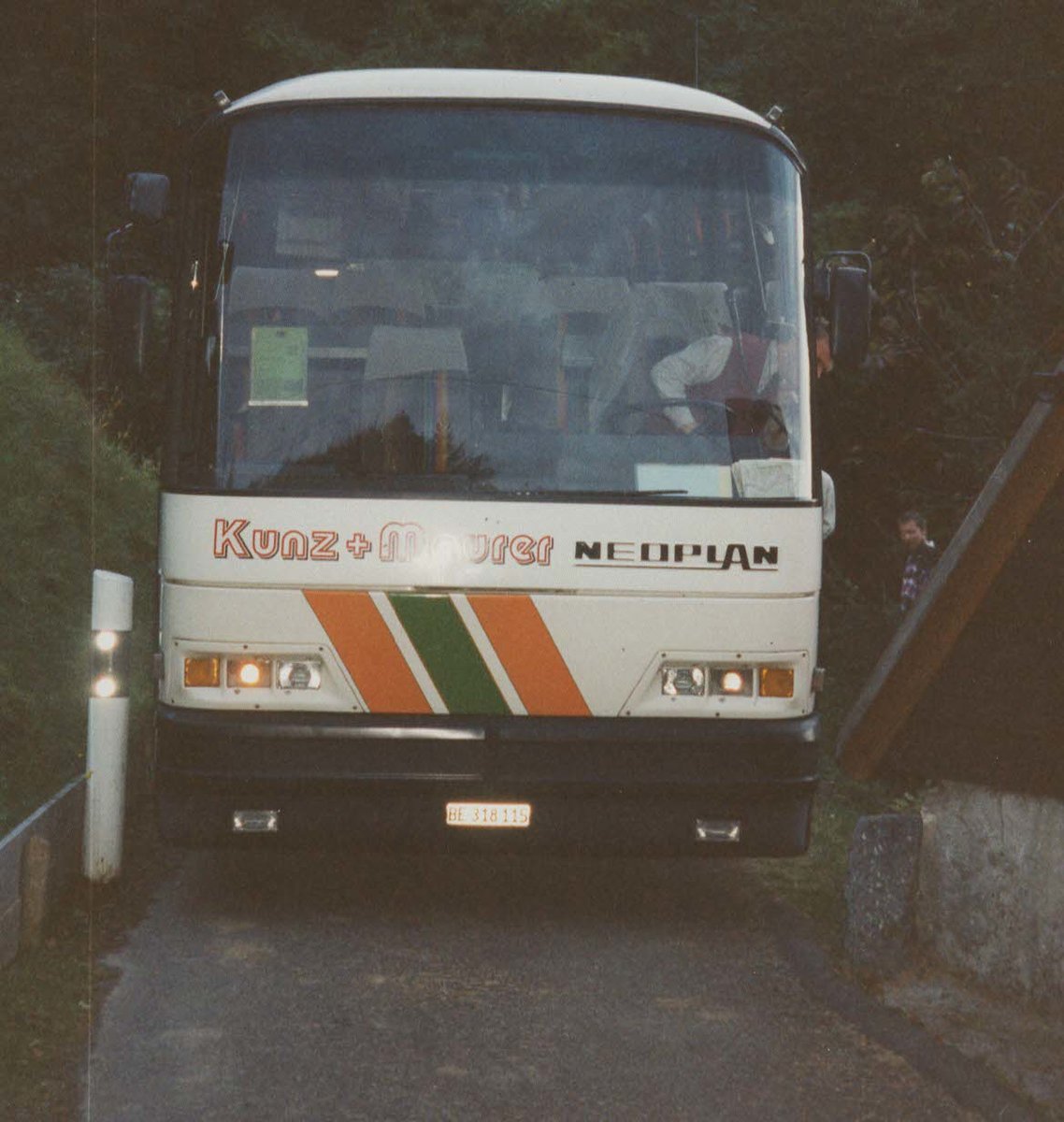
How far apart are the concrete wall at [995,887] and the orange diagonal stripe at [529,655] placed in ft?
4.58

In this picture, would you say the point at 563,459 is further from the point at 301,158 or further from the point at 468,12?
the point at 468,12

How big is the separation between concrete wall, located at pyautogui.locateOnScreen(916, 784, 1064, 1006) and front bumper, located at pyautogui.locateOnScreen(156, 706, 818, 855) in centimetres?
80

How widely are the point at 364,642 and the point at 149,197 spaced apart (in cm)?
218

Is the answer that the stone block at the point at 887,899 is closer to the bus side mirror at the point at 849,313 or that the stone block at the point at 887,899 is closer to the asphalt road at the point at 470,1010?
the asphalt road at the point at 470,1010

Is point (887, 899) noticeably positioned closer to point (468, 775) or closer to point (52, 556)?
point (468, 775)

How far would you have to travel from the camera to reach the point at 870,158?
89.2 ft

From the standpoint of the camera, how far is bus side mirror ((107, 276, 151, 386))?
827cm

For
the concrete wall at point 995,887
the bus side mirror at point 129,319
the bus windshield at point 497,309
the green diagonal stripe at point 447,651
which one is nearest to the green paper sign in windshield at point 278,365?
the bus windshield at point 497,309

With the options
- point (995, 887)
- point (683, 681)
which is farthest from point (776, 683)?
point (995, 887)

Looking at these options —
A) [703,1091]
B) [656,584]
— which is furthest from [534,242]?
[703,1091]

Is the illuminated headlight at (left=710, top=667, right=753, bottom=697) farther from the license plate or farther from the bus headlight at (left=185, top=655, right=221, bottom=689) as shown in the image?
the bus headlight at (left=185, top=655, right=221, bottom=689)

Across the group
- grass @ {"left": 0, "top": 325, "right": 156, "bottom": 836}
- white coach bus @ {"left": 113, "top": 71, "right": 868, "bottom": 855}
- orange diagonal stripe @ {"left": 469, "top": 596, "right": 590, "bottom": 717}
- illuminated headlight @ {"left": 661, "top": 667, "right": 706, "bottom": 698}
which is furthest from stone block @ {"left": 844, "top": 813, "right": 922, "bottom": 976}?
grass @ {"left": 0, "top": 325, "right": 156, "bottom": 836}

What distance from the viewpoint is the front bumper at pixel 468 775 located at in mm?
7676

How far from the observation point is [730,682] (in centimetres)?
785
